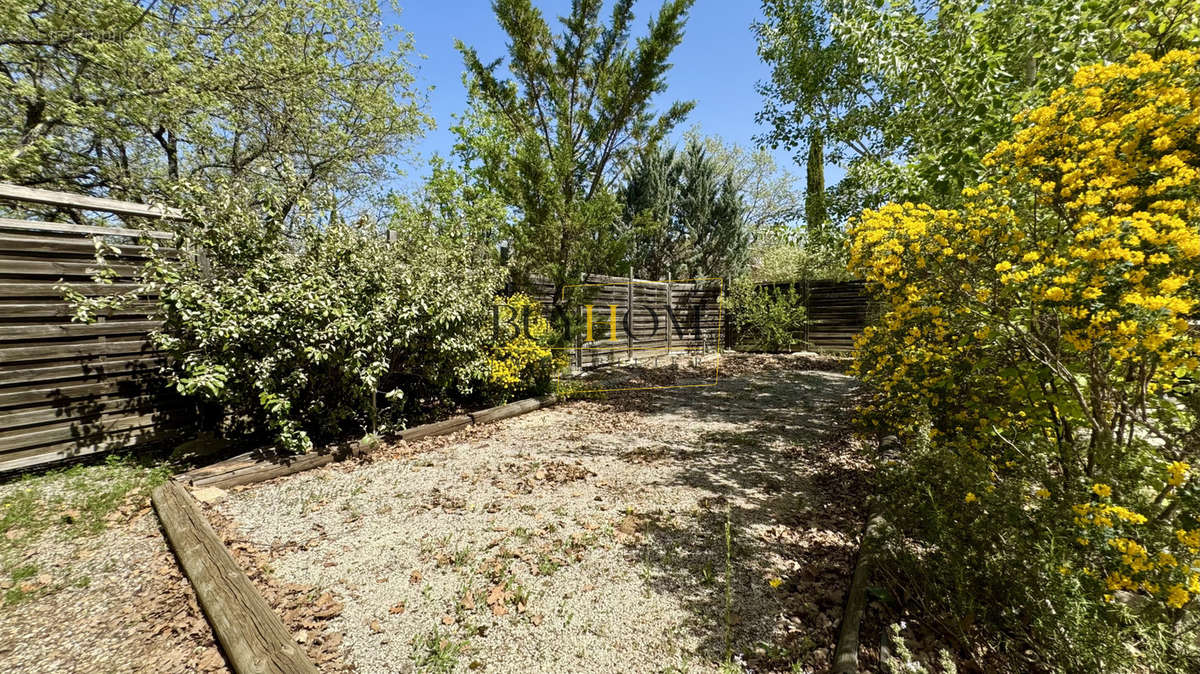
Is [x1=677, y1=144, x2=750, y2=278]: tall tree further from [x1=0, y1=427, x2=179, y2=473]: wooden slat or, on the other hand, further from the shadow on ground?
[x1=0, y1=427, x2=179, y2=473]: wooden slat

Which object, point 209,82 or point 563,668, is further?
point 209,82

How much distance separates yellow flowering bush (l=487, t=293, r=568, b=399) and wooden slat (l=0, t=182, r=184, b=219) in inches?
140

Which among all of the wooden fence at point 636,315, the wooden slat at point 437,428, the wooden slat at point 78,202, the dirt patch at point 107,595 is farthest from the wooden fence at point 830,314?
the wooden slat at point 78,202

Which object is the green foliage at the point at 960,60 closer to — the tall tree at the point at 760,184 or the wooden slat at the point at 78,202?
the wooden slat at the point at 78,202

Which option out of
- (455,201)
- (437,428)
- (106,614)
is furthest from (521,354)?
(455,201)

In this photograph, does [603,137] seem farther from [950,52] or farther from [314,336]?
[314,336]

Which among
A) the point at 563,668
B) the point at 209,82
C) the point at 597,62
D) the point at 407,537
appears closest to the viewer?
the point at 563,668

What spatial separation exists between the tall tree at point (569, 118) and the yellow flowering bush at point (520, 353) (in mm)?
1033

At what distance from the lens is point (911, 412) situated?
334 cm

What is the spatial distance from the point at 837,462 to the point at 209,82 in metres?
13.9

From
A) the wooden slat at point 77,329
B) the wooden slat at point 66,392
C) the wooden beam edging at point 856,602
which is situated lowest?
the wooden beam edging at point 856,602

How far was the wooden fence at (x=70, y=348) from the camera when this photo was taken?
339cm

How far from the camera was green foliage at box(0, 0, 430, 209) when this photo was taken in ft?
25.8

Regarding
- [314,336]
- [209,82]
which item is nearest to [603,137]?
[314,336]
